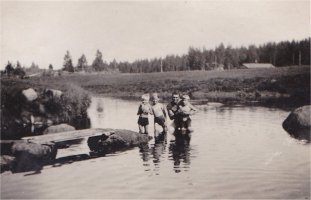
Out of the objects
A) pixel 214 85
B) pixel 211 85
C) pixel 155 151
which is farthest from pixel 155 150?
pixel 211 85

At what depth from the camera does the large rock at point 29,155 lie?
1053 centimetres

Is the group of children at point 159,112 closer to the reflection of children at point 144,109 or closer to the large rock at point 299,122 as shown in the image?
the reflection of children at point 144,109

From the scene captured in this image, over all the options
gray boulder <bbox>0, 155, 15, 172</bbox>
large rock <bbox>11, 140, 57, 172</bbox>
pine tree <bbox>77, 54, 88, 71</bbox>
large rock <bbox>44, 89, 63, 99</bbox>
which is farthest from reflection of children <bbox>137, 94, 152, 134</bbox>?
pine tree <bbox>77, 54, 88, 71</bbox>

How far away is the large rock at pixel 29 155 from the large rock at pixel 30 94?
8.65 metres

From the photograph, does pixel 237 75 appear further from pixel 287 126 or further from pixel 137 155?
pixel 137 155

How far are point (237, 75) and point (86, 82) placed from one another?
64.2 feet

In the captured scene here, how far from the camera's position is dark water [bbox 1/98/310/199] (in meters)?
8.34

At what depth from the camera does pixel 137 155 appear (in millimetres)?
11617

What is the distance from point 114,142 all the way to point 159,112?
2348 millimetres

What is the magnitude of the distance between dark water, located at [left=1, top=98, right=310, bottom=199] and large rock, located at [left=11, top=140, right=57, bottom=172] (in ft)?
1.38

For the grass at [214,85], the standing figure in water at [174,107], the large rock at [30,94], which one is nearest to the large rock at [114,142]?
the standing figure in water at [174,107]

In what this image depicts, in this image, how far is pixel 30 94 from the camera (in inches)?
761

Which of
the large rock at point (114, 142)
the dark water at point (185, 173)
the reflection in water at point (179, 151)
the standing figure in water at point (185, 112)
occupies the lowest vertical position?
the dark water at point (185, 173)

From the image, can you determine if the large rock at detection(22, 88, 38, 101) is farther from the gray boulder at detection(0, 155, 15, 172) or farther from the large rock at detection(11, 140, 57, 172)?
the gray boulder at detection(0, 155, 15, 172)
